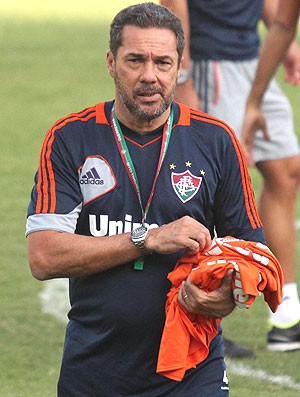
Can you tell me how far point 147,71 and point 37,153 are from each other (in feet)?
29.4

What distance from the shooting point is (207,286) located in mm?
4715

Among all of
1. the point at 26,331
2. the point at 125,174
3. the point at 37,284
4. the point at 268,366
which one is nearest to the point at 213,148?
the point at 125,174

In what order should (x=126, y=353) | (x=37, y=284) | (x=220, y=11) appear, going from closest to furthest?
1. (x=126, y=353)
2. (x=220, y=11)
3. (x=37, y=284)

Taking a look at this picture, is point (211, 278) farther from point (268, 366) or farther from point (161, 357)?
point (268, 366)

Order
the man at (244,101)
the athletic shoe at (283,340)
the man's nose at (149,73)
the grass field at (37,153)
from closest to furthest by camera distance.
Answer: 1. the man's nose at (149,73)
2. the grass field at (37,153)
3. the athletic shoe at (283,340)
4. the man at (244,101)

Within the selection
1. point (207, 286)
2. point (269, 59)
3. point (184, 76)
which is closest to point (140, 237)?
point (207, 286)

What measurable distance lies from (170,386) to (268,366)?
2.32m

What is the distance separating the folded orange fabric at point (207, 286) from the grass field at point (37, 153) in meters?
1.87

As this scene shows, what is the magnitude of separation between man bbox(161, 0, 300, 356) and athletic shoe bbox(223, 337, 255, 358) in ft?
1.04

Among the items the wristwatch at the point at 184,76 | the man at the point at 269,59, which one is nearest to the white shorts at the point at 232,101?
the wristwatch at the point at 184,76

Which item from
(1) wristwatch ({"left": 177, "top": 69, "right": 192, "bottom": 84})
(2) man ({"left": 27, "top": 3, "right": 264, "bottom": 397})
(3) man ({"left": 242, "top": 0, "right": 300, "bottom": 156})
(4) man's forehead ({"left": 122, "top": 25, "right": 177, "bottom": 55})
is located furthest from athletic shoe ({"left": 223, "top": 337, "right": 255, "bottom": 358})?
(4) man's forehead ({"left": 122, "top": 25, "right": 177, "bottom": 55})

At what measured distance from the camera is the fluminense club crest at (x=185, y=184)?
16.2 ft

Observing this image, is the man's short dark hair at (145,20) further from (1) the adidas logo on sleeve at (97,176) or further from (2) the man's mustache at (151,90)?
(1) the adidas logo on sleeve at (97,176)

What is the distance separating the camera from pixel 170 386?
4938mm
